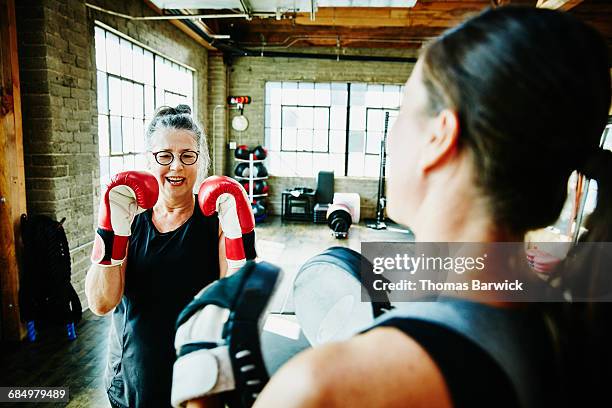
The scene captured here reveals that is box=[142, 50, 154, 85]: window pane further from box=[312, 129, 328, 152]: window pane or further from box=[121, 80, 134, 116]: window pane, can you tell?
box=[312, 129, 328, 152]: window pane

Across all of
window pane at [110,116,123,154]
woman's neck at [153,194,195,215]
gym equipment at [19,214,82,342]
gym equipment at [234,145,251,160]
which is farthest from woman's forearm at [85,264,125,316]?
gym equipment at [234,145,251,160]

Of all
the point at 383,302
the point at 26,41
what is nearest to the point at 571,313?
the point at 383,302

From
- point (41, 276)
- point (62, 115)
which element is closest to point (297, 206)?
point (62, 115)

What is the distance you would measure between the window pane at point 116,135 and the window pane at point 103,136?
0.13m

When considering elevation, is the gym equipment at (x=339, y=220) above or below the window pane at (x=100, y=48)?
below

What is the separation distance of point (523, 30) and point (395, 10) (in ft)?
23.0

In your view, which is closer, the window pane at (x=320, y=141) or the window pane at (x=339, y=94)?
the window pane at (x=339, y=94)

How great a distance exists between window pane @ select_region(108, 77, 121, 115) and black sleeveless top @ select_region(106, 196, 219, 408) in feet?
12.2

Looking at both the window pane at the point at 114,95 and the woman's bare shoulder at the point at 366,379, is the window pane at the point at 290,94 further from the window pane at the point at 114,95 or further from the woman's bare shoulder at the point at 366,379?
the woman's bare shoulder at the point at 366,379

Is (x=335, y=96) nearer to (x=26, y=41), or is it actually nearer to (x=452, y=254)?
(x=26, y=41)

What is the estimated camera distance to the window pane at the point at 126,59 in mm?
4918

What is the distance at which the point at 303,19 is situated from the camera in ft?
23.0

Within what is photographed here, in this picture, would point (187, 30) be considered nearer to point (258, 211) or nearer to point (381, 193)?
point (258, 211)

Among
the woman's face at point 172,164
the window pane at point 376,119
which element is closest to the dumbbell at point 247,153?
the window pane at point 376,119
